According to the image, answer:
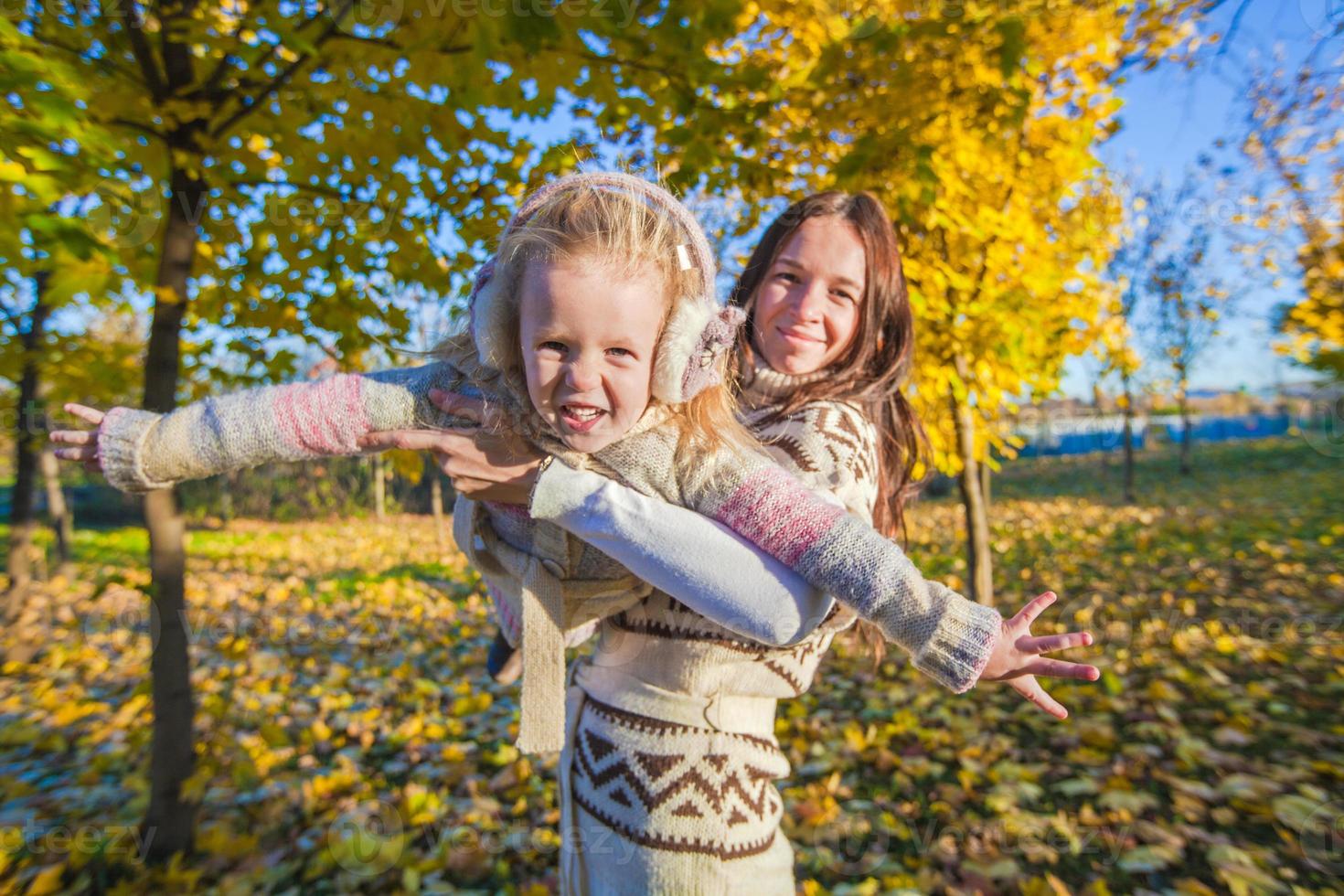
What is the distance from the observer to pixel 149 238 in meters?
2.72

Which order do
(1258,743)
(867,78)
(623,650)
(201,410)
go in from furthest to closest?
(1258,743), (867,78), (623,650), (201,410)

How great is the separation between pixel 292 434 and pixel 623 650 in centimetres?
71

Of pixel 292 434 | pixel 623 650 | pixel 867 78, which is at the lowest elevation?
pixel 623 650

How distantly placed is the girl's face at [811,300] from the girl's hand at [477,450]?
0.61 meters

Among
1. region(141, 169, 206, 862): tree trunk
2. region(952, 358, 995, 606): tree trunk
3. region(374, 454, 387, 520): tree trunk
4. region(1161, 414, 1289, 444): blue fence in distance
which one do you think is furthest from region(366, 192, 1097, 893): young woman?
region(1161, 414, 1289, 444): blue fence in distance

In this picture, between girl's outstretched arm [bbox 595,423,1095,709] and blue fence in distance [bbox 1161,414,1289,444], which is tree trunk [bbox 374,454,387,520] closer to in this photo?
girl's outstretched arm [bbox 595,423,1095,709]

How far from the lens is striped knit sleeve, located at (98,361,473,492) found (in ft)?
3.73

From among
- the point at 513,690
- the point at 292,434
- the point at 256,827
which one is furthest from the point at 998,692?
the point at 292,434

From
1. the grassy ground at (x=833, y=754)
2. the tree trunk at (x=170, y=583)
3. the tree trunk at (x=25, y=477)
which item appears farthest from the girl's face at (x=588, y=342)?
the tree trunk at (x=25, y=477)

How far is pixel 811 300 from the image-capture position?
5.06ft

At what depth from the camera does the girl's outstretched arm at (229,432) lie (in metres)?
1.13

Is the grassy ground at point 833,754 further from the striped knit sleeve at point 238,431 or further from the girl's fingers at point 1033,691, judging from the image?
the striped knit sleeve at point 238,431

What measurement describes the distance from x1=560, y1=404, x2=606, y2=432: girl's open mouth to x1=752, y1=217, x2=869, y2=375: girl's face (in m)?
0.56

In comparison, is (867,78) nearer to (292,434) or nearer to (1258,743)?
(292,434)
